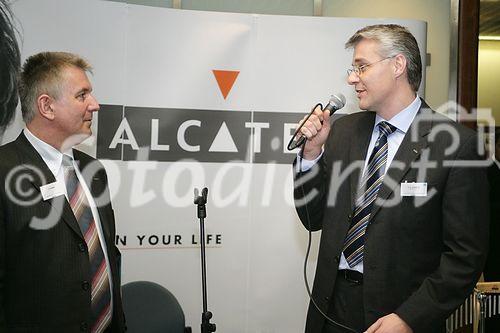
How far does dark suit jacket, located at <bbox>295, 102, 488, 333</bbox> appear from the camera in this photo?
78.2 inches

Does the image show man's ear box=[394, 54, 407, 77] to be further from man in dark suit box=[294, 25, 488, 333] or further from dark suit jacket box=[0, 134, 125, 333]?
dark suit jacket box=[0, 134, 125, 333]

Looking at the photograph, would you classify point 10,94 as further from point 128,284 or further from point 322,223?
point 322,223

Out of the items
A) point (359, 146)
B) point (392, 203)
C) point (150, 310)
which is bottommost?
point (150, 310)

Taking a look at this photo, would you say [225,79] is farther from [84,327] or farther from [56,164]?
[84,327]

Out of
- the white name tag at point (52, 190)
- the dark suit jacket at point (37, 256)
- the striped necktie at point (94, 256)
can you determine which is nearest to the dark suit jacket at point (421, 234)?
the striped necktie at point (94, 256)

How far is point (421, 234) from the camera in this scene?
2.08m

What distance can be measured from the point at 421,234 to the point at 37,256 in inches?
57.2

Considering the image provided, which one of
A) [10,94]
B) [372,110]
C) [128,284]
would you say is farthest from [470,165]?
[10,94]

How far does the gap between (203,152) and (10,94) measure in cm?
115

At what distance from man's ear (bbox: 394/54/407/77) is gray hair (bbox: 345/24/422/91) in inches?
0.6

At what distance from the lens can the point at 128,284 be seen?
10.0 feet

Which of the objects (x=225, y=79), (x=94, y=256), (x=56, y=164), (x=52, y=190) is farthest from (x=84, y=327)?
(x=225, y=79)

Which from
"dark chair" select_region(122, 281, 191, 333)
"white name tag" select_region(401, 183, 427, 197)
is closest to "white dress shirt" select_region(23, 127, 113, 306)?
"dark chair" select_region(122, 281, 191, 333)

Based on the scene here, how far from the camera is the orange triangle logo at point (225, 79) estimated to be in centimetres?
336
